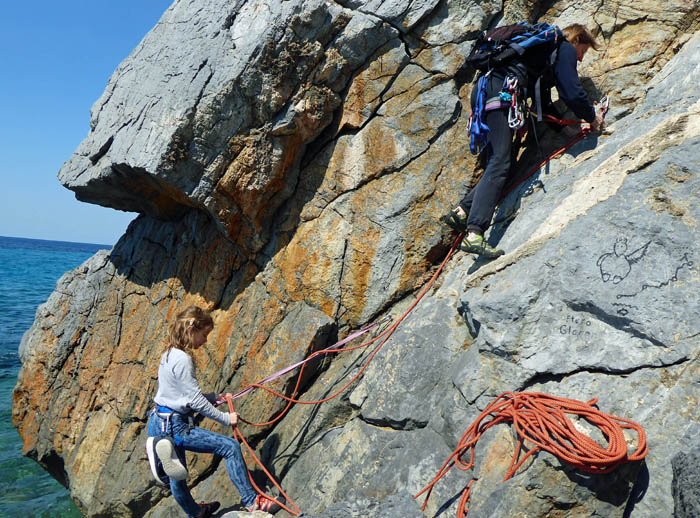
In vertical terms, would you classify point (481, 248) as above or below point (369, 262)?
above

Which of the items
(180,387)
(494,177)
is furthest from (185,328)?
(494,177)

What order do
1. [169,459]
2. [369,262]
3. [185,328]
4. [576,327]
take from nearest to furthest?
[576,327] → [169,459] → [185,328] → [369,262]

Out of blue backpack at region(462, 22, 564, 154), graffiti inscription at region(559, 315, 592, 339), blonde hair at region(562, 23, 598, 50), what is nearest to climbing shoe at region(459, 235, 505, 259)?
graffiti inscription at region(559, 315, 592, 339)

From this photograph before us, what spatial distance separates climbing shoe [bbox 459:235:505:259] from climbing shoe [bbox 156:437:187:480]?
3.25 m

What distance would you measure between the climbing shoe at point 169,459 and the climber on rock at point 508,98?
128 inches

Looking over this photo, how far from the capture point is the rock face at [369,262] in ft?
10.5

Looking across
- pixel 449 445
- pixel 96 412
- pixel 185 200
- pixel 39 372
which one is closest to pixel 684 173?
pixel 449 445

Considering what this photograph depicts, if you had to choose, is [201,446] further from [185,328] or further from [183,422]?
[185,328]

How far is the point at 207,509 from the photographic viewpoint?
4559 mm

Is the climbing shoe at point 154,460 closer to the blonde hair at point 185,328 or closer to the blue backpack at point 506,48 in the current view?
the blonde hair at point 185,328

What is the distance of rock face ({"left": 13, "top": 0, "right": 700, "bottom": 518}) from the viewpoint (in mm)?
3209

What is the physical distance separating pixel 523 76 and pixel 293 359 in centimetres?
392

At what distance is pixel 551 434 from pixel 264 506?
273 centimetres

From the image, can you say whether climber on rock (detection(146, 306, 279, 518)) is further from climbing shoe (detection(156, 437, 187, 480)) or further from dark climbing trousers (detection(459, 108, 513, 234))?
dark climbing trousers (detection(459, 108, 513, 234))
